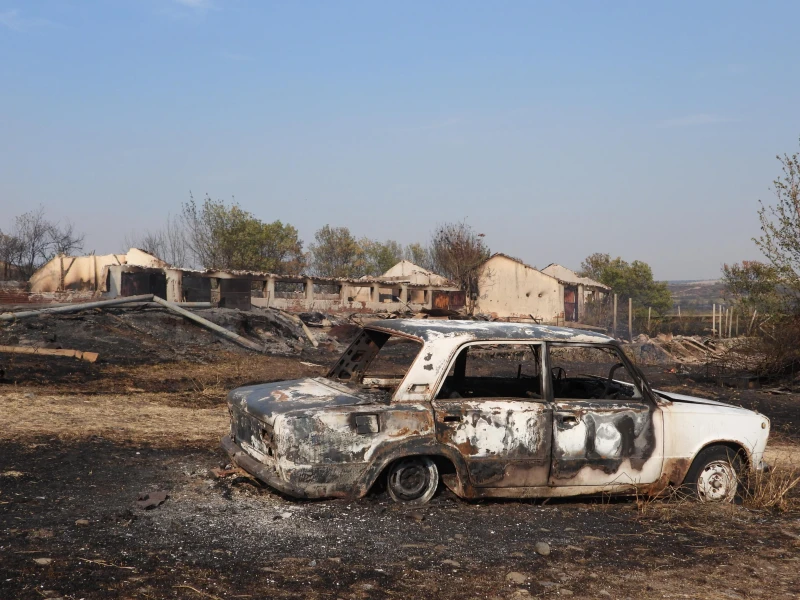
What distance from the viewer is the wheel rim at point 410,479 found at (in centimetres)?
556

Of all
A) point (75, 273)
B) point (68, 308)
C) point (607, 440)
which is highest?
point (75, 273)

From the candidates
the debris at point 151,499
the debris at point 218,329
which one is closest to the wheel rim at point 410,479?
the debris at point 151,499

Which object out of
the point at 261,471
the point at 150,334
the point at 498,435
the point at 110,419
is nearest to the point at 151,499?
the point at 261,471

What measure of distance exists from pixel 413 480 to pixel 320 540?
3.40 ft

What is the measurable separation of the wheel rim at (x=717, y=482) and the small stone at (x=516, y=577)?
8.38 feet

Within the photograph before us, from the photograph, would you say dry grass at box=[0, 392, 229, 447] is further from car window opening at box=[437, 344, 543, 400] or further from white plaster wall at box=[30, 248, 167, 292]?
white plaster wall at box=[30, 248, 167, 292]

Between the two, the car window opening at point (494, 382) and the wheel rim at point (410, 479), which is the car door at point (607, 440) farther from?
the wheel rim at point (410, 479)

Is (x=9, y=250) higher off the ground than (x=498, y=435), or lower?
higher

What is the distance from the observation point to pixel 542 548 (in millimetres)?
4805

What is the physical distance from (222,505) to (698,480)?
12.4 ft

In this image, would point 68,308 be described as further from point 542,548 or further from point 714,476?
point 542,548

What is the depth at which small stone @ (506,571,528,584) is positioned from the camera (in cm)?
430

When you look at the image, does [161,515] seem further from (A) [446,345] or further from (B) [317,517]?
(A) [446,345]

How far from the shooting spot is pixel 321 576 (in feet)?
13.8
